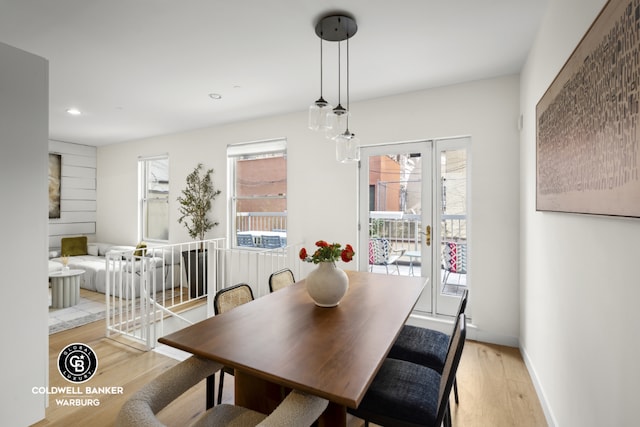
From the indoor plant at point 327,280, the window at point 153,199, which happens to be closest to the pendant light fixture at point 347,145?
the indoor plant at point 327,280

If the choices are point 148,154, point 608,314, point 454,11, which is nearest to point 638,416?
point 608,314

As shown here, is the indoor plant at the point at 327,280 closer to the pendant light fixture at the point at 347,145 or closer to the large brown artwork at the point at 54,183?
the pendant light fixture at the point at 347,145

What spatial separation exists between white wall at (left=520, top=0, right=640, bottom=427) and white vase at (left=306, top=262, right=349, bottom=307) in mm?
1121

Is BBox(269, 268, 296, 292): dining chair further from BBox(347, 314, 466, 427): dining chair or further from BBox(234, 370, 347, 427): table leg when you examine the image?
BBox(347, 314, 466, 427): dining chair

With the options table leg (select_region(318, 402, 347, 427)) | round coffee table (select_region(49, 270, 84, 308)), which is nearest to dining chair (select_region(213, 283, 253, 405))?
table leg (select_region(318, 402, 347, 427))

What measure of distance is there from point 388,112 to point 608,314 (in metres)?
2.81

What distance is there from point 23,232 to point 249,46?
1979 mm

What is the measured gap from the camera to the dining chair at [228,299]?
1.89 meters

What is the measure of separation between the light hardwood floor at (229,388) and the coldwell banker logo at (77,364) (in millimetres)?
54

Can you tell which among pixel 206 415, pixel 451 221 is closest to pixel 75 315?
pixel 206 415

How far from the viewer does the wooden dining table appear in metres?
1.06

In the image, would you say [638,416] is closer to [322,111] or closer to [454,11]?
[322,111]

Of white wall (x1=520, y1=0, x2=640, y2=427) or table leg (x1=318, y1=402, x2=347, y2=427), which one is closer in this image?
white wall (x1=520, y1=0, x2=640, y2=427)

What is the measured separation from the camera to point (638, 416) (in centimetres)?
93
